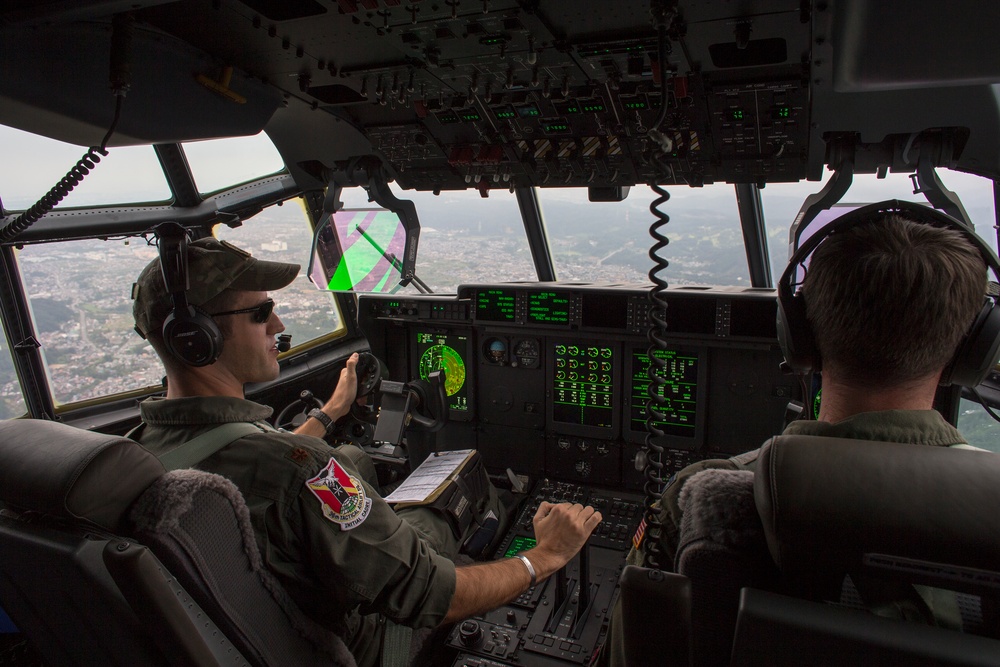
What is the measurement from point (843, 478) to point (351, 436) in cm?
278

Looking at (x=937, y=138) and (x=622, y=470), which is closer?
(x=937, y=138)

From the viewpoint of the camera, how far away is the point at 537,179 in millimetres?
2965

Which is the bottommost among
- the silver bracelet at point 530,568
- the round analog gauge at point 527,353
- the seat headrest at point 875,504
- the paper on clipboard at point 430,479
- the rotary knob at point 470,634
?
the rotary knob at point 470,634

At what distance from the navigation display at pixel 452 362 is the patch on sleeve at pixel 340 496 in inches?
76.3

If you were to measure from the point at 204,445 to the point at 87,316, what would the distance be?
2488 millimetres

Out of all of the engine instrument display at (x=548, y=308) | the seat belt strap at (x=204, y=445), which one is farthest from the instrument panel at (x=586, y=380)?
the seat belt strap at (x=204, y=445)

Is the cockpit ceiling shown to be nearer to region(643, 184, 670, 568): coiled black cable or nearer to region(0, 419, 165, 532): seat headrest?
region(643, 184, 670, 568): coiled black cable

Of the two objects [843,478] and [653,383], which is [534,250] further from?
[843,478]

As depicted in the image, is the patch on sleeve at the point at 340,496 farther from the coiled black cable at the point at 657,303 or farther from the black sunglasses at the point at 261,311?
the coiled black cable at the point at 657,303

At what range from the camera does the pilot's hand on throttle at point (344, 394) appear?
2.45 metres

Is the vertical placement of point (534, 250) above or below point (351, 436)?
above

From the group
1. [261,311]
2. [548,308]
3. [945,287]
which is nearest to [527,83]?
[548,308]

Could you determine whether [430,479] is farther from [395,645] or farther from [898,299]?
[898,299]

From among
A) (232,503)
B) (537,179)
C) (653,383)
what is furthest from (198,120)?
(653,383)
